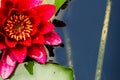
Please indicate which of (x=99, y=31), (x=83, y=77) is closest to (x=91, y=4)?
(x=99, y=31)

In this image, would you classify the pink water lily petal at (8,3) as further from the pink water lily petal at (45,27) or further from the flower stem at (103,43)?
the flower stem at (103,43)

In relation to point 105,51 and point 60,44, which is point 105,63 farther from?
point 60,44

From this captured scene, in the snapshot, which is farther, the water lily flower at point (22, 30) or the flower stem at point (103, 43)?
the flower stem at point (103, 43)

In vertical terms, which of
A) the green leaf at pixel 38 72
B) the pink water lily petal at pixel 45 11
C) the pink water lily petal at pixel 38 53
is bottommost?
the green leaf at pixel 38 72

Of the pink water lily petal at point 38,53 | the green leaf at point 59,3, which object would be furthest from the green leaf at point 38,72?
the green leaf at point 59,3

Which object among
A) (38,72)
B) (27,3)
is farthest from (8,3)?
(38,72)

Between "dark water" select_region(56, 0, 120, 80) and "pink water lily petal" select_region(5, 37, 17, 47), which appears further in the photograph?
"dark water" select_region(56, 0, 120, 80)

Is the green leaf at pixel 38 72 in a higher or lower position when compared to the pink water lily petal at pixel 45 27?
lower

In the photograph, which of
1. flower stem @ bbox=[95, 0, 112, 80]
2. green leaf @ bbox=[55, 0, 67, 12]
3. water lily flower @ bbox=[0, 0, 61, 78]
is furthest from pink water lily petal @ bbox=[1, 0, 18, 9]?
flower stem @ bbox=[95, 0, 112, 80]

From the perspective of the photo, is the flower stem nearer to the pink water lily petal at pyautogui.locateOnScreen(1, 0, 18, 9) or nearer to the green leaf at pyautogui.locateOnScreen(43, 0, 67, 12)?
the green leaf at pyautogui.locateOnScreen(43, 0, 67, 12)
